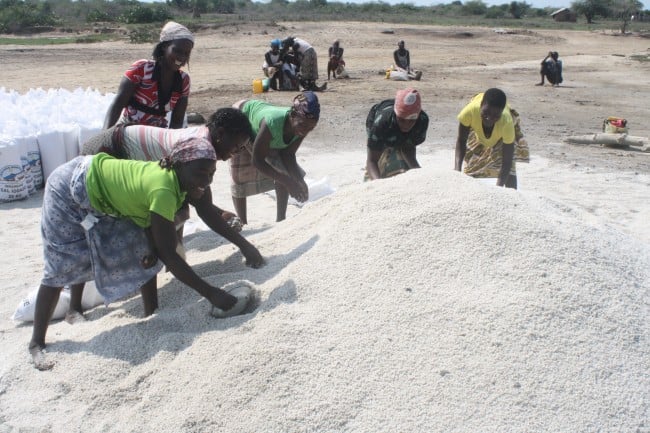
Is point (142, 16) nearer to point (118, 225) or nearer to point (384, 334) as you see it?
point (118, 225)

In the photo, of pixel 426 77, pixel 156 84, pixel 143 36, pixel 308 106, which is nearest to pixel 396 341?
pixel 308 106

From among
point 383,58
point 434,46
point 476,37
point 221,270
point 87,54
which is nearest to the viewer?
point 221,270

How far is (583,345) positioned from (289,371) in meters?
1.00

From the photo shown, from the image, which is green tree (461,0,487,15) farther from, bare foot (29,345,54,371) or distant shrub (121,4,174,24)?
bare foot (29,345,54,371)

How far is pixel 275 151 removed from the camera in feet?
12.5

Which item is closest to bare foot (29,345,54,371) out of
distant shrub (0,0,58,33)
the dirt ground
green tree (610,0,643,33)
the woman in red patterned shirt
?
the woman in red patterned shirt

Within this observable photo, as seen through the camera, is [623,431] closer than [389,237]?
Yes

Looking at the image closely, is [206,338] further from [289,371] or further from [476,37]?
[476,37]

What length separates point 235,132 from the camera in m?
2.74

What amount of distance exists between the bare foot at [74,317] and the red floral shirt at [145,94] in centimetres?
114

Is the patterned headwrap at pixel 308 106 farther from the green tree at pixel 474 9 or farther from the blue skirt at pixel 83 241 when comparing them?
the green tree at pixel 474 9

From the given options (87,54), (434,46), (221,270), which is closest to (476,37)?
(434,46)

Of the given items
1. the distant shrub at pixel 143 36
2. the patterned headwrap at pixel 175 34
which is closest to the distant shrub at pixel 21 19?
the distant shrub at pixel 143 36

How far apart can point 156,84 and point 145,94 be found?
8 centimetres
